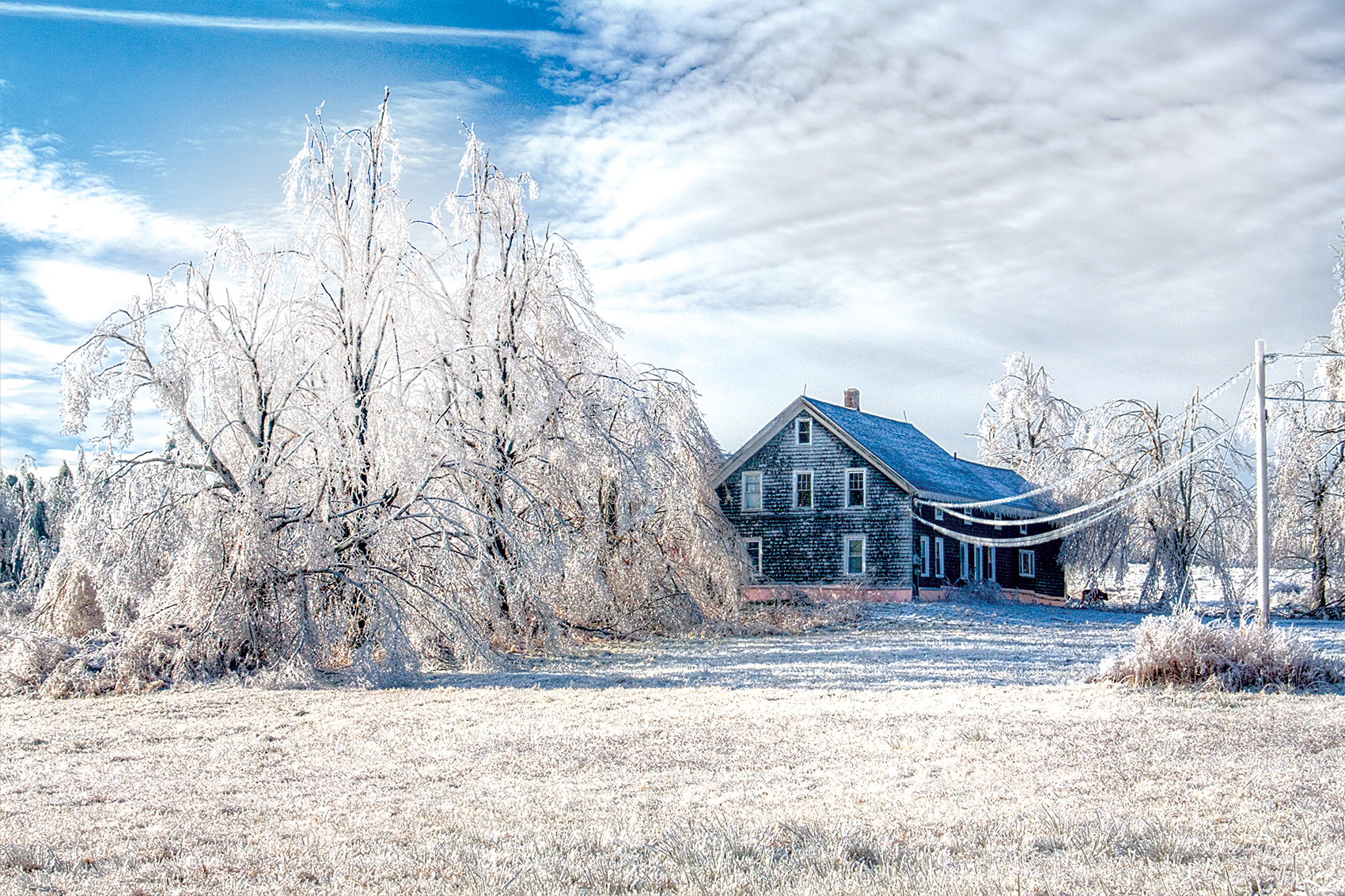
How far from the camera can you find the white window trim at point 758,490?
1394 inches

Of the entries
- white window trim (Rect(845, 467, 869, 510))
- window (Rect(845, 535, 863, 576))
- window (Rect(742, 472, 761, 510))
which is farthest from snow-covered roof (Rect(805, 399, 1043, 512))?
window (Rect(742, 472, 761, 510))

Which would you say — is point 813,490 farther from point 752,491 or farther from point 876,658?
point 876,658

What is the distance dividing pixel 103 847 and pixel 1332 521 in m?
36.1

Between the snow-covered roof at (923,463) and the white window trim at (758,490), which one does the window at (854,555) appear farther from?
the white window trim at (758,490)

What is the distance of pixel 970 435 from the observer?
56719mm

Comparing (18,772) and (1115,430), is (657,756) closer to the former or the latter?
(18,772)

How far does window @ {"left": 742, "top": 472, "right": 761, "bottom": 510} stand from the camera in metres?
35.5

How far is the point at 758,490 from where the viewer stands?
116 feet

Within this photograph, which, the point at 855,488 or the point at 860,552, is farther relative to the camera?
the point at 855,488

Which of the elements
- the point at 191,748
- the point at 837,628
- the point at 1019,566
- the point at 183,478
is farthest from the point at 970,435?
the point at 191,748

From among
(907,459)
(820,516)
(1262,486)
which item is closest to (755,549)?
(820,516)

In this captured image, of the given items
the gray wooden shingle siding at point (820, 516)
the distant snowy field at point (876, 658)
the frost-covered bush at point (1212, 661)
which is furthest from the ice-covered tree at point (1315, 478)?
the frost-covered bush at point (1212, 661)

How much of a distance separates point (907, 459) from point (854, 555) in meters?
4.92

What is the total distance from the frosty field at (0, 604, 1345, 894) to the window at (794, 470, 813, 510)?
18.4 m
